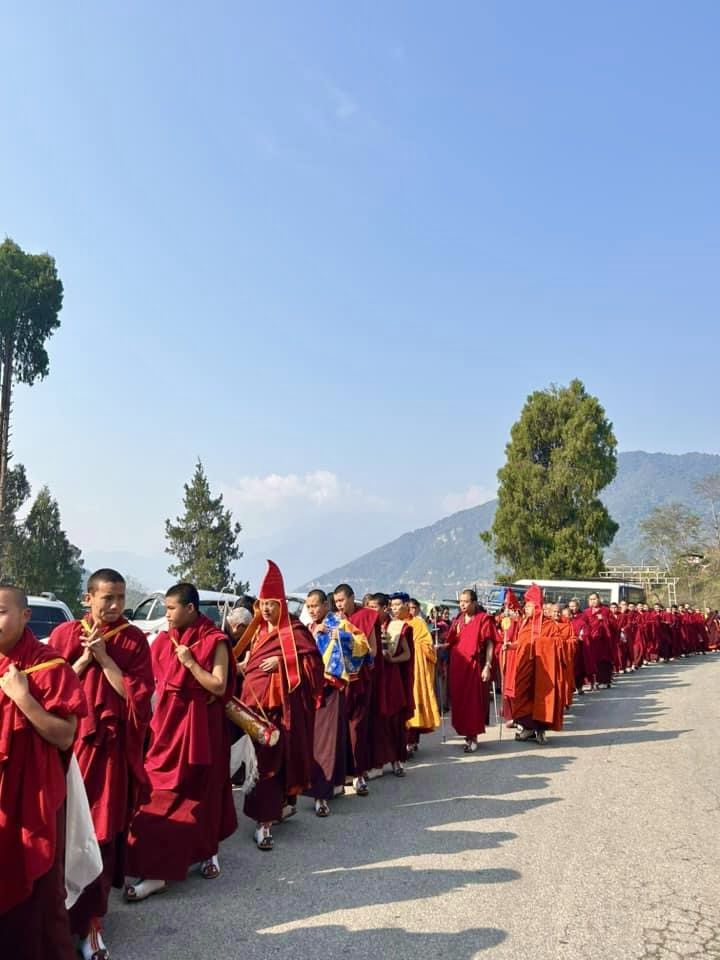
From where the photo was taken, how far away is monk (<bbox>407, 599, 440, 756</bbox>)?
9.34 meters

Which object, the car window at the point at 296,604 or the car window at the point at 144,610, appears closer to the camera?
the car window at the point at 296,604

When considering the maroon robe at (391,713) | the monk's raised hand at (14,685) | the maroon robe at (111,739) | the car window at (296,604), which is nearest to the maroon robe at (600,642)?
the car window at (296,604)

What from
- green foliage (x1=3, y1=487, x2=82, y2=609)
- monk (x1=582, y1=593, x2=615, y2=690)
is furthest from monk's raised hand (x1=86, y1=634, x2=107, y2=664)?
green foliage (x1=3, y1=487, x2=82, y2=609)

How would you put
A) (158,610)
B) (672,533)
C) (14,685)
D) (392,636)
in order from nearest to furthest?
(14,685), (392,636), (158,610), (672,533)

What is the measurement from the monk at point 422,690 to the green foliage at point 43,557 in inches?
912

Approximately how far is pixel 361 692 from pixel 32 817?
505 cm

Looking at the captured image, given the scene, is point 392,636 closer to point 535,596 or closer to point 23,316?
point 535,596

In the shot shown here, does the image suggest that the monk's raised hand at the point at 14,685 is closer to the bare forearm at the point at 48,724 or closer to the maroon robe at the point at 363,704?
the bare forearm at the point at 48,724

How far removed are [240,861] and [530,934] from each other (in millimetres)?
2008

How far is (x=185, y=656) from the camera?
475 centimetres

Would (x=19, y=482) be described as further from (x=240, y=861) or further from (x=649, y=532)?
→ (x=649, y=532)

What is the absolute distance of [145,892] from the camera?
459 centimetres

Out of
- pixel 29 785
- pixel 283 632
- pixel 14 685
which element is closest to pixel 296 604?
pixel 283 632

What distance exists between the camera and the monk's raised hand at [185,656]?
15.5 ft
